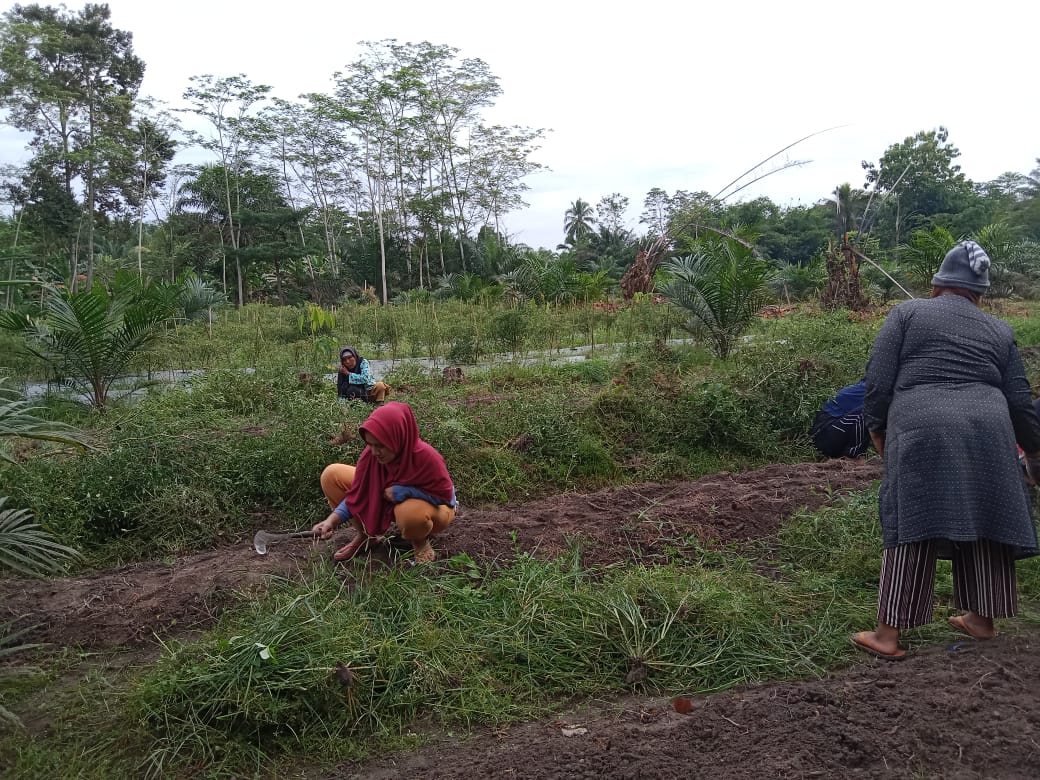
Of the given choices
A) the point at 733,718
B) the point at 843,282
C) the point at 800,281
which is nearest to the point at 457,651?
the point at 733,718

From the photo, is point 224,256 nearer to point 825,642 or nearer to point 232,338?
point 232,338

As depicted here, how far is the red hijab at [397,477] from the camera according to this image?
3551 mm

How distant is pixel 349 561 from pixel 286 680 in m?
1.13

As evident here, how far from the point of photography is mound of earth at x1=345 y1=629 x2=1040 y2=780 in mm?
2053

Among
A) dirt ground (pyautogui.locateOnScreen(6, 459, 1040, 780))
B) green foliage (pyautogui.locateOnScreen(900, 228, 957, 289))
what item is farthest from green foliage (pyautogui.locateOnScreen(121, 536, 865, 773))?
green foliage (pyautogui.locateOnScreen(900, 228, 957, 289))

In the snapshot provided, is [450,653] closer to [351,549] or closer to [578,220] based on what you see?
[351,549]

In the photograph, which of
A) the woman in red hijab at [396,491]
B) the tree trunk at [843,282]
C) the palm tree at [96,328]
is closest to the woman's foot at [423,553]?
the woman in red hijab at [396,491]

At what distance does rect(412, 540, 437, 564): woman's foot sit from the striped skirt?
1934 mm

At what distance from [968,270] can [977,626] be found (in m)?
1.30

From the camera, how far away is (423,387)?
736cm

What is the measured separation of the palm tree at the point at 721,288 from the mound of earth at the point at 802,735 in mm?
6037

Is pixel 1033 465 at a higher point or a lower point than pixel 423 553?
higher

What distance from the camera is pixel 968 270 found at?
275cm

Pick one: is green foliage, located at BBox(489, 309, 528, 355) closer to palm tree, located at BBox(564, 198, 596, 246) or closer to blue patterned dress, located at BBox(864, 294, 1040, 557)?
blue patterned dress, located at BBox(864, 294, 1040, 557)
